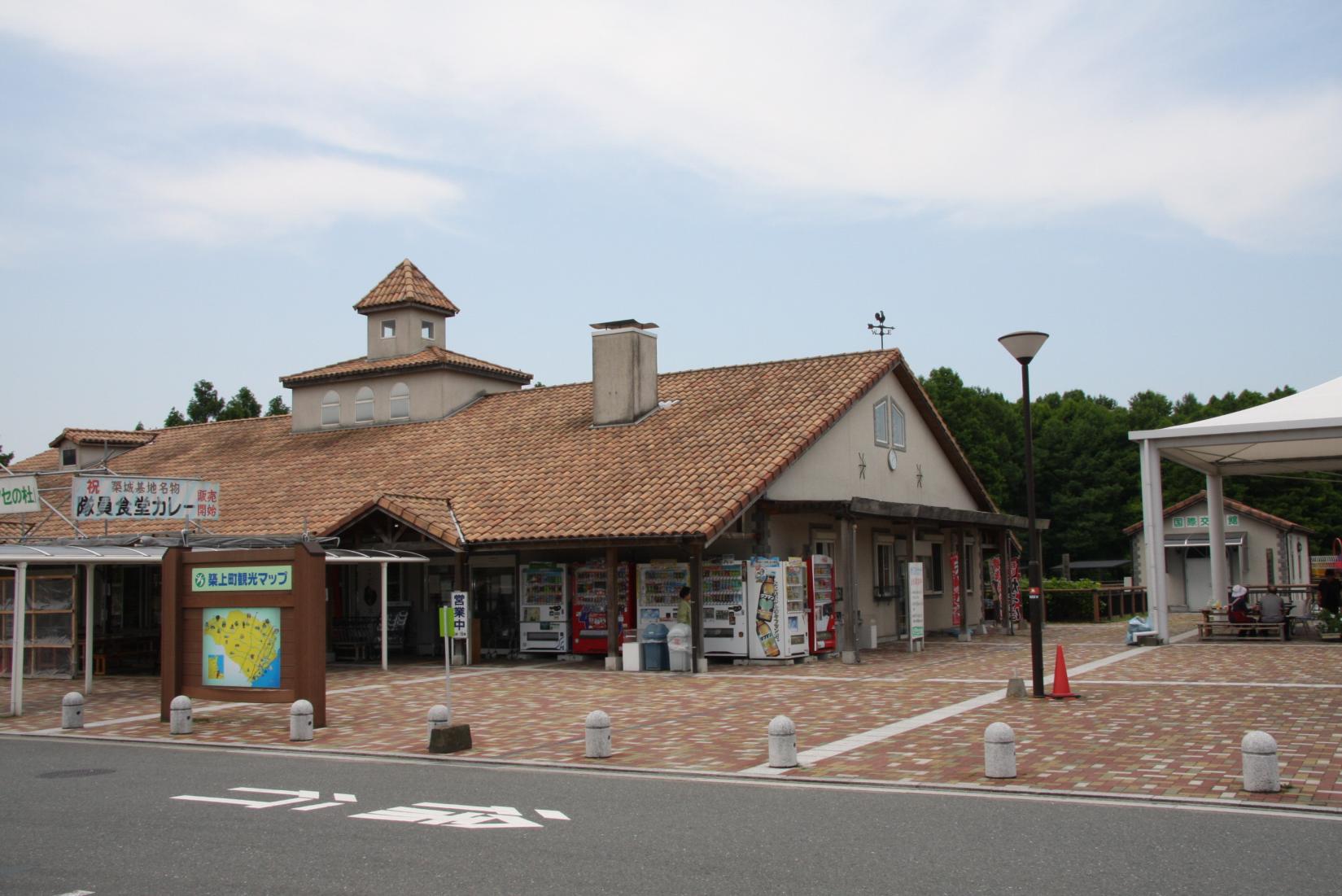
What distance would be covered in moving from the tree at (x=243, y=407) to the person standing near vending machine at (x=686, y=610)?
38.4 meters

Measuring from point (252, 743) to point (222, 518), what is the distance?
601 inches

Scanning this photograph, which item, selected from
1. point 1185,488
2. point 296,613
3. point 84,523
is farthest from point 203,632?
point 1185,488

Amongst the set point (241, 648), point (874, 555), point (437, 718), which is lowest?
point (437, 718)

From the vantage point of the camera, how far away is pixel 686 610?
2105cm

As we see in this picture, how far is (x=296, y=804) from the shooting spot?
9.65m

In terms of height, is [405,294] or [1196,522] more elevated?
[405,294]

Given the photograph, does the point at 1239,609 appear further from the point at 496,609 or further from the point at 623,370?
the point at 496,609

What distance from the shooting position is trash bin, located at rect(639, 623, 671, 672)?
21.2 m

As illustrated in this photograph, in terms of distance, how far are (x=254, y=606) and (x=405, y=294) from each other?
1802 centimetres


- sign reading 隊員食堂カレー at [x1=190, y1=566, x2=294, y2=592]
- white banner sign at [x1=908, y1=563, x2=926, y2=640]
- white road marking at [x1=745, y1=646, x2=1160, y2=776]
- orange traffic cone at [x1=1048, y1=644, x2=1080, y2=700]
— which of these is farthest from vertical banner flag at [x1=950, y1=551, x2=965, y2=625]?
sign reading 隊員食堂カレー at [x1=190, y1=566, x2=294, y2=592]

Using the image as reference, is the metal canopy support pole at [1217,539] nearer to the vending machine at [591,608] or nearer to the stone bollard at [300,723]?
the vending machine at [591,608]

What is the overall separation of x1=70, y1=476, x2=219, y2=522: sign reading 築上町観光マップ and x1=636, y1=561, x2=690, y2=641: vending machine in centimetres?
761

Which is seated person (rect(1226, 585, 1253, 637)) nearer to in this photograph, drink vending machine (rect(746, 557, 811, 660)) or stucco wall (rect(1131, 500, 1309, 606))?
drink vending machine (rect(746, 557, 811, 660))

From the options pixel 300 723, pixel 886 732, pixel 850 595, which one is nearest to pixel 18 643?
pixel 300 723
